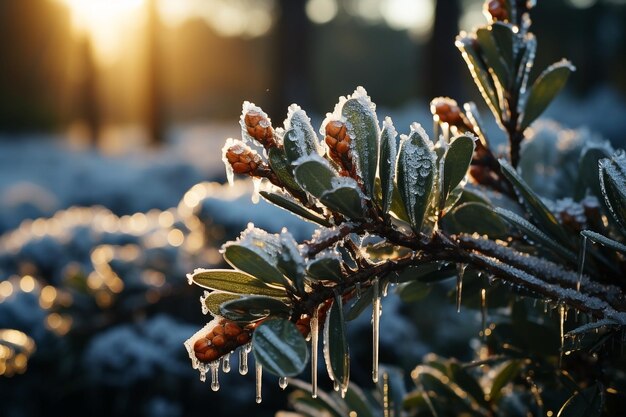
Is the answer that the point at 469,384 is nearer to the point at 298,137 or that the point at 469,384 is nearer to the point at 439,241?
the point at 439,241

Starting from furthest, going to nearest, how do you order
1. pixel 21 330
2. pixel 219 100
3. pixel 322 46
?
1. pixel 219 100
2. pixel 322 46
3. pixel 21 330

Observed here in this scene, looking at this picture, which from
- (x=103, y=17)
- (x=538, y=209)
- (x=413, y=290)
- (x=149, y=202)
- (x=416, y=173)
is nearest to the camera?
(x=416, y=173)

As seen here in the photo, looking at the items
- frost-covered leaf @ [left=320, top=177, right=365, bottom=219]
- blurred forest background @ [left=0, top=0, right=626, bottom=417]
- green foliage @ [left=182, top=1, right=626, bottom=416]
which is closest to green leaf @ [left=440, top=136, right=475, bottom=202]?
green foliage @ [left=182, top=1, right=626, bottom=416]

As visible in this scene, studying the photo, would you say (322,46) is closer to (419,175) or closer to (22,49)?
(22,49)

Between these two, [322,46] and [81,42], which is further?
[322,46]

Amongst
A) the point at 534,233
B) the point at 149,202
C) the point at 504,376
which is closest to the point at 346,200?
the point at 534,233

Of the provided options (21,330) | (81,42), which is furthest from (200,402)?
(81,42)

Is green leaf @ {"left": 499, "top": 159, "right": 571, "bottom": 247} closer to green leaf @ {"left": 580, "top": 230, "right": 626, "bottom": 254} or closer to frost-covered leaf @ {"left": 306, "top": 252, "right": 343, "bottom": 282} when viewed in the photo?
green leaf @ {"left": 580, "top": 230, "right": 626, "bottom": 254}
